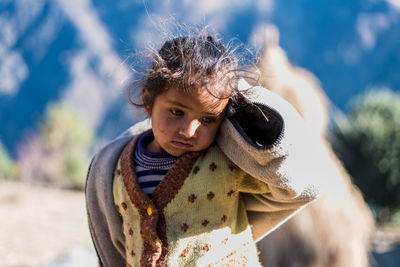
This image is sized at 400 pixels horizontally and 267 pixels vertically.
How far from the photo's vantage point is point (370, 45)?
31.9m

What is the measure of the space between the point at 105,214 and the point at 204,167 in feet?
1.09

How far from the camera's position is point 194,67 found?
44.8 inches

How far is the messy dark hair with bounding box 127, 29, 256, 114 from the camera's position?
1133 mm

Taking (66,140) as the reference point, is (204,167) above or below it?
below

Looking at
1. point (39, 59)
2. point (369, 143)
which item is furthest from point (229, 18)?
point (369, 143)

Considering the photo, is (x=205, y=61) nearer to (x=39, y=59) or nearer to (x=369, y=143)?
(x=369, y=143)

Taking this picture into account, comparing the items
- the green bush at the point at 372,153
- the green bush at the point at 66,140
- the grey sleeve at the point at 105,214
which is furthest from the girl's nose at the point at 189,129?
the green bush at the point at 66,140

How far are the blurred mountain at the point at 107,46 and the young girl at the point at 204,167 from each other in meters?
27.5

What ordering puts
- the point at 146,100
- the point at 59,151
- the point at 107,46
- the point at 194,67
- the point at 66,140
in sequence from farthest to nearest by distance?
1. the point at 107,46
2. the point at 66,140
3. the point at 59,151
4. the point at 146,100
5. the point at 194,67

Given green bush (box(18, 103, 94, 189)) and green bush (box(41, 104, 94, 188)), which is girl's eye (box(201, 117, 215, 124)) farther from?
green bush (box(41, 104, 94, 188))

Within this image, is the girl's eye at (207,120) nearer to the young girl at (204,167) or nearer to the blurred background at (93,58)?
the young girl at (204,167)

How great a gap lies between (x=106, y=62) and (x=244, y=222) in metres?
29.9

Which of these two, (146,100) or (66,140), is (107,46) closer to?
(66,140)

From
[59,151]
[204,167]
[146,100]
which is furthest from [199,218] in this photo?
[59,151]
